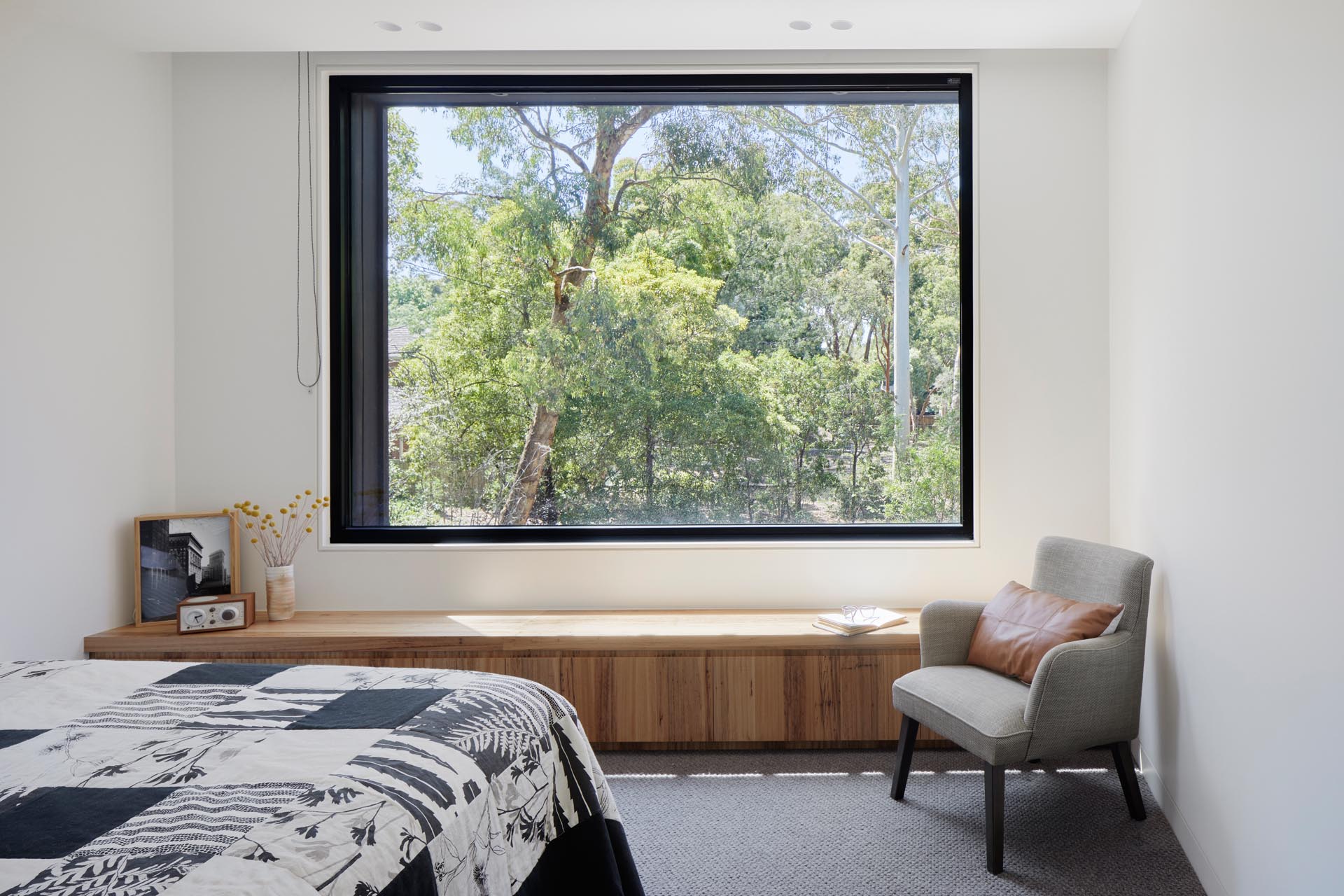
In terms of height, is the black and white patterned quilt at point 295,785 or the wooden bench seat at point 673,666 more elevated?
the black and white patterned quilt at point 295,785

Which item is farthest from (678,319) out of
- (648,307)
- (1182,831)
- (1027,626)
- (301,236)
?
(1182,831)

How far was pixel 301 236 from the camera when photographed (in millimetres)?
3396

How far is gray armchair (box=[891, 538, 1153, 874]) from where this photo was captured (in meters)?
2.27

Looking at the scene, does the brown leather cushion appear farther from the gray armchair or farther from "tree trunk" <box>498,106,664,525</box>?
"tree trunk" <box>498,106,664,525</box>

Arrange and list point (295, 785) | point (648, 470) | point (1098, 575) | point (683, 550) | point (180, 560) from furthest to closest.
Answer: point (648, 470) < point (683, 550) < point (180, 560) < point (1098, 575) < point (295, 785)

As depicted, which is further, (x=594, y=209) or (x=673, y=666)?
(x=594, y=209)

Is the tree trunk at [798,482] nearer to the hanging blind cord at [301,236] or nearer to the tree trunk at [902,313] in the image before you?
the tree trunk at [902,313]

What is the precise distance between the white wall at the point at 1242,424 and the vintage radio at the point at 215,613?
3.18m

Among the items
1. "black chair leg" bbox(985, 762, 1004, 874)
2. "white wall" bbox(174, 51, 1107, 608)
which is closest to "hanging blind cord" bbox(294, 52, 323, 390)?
"white wall" bbox(174, 51, 1107, 608)

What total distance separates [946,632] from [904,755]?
419mm

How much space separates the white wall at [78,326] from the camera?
2680 mm

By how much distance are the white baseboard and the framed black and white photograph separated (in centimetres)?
342

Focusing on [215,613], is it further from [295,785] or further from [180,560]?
[295,785]

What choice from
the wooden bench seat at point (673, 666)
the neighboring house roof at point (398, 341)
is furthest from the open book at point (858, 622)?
the neighboring house roof at point (398, 341)
